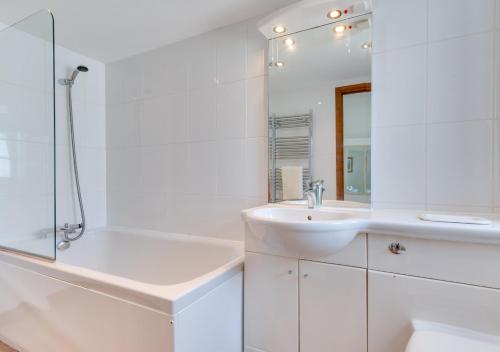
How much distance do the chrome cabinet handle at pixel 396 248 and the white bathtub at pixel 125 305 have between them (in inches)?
28.8

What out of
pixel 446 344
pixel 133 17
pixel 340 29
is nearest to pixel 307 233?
pixel 446 344

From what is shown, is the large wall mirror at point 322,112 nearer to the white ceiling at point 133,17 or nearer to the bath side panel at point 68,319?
the white ceiling at point 133,17

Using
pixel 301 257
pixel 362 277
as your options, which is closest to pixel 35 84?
pixel 301 257

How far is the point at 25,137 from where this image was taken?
1938 millimetres

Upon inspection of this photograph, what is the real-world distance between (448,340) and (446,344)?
0.03 m

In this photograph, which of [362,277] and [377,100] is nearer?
[362,277]

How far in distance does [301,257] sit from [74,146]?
80.9 inches

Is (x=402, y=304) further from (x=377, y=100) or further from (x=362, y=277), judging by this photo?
(x=377, y=100)

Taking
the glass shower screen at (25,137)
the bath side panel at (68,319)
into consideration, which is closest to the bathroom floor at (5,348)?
the bath side panel at (68,319)

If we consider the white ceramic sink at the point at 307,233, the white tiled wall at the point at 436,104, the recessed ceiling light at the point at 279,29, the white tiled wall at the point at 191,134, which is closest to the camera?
the white ceramic sink at the point at 307,233

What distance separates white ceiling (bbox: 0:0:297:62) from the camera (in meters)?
1.64

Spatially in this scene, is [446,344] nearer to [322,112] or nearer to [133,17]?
[322,112]

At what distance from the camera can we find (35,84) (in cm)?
196

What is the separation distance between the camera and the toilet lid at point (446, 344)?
862 millimetres
